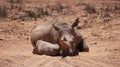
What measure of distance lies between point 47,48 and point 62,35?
588mm

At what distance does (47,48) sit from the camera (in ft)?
33.3

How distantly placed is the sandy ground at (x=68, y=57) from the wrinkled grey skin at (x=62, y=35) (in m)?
0.28

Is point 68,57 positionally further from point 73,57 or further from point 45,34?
point 45,34

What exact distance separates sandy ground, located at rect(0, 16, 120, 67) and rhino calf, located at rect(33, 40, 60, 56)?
0.67 feet

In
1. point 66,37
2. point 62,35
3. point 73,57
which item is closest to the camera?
point 73,57

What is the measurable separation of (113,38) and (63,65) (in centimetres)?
456

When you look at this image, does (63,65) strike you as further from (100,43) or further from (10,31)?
(10,31)

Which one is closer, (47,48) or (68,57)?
(68,57)

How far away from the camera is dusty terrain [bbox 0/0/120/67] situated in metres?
9.15

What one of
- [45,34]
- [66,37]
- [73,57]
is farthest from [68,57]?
[45,34]

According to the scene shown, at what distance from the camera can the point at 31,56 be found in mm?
10109

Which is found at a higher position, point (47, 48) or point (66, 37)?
point (66, 37)

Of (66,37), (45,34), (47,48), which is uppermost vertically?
(66,37)

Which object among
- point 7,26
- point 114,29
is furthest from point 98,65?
point 7,26
